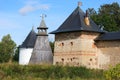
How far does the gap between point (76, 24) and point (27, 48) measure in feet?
35.4

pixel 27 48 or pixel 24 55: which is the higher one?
pixel 27 48

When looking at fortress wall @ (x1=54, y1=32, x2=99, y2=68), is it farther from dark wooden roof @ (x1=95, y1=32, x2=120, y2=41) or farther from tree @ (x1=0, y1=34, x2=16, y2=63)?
tree @ (x1=0, y1=34, x2=16, y2=63)

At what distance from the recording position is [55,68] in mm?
21984

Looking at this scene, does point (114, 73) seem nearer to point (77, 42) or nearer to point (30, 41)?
point (77, 42)

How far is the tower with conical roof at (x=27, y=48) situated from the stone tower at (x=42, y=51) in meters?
5.74

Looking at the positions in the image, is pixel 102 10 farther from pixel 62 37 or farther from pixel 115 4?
pixel 62 37

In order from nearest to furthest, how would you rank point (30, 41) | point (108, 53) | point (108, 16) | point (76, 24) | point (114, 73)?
point (114, 73) < point (108, 53) < point (76, 24) < point (30, 41) < point (108, 16)

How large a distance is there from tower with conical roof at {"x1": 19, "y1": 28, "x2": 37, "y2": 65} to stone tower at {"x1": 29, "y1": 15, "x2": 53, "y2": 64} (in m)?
5.74

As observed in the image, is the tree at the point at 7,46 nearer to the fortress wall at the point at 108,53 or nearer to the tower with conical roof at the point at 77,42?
the tower with conical roof at the point at 77,42

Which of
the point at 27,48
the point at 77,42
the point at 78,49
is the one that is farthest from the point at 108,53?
the point at 27,48

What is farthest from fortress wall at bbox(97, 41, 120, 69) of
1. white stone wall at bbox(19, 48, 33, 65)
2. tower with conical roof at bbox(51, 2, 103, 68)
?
white stone wall at bbox(19, 48, 33, 65)

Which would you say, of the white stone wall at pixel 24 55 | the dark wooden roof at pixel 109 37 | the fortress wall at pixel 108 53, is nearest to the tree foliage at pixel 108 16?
the white stone wall at pixel 24 55

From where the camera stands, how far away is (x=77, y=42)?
29781mm

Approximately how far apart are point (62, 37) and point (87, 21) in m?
2.76
